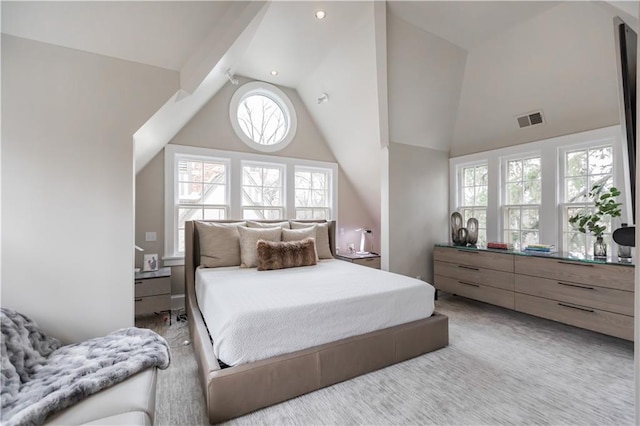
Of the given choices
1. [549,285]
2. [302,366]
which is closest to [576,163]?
[549,285]

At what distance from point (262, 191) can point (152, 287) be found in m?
1.93

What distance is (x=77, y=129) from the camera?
208 centimetres

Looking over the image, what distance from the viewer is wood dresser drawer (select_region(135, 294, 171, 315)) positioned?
2.95 meters

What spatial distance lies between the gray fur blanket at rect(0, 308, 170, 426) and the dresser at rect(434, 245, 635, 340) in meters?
3.50

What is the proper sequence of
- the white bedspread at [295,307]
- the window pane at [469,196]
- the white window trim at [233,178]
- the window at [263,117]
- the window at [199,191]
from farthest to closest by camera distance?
1. the window pane at [469,196]
2. the window at [263,117]
3. the window at [199,191]
4. the white window trim at [233,178]
5. the white bedspread at [295,307]

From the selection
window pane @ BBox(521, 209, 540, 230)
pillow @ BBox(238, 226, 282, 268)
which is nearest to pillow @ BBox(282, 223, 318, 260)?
pillow @ BBox(238, 226, 282, 268)

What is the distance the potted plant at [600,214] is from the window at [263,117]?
12.2 feet

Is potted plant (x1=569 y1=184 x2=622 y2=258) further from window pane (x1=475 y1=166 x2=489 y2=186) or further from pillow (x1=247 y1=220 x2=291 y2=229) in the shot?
pillow (x1=247 y1=220 x2=291 y2=229)

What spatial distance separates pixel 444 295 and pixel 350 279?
2.43 metres

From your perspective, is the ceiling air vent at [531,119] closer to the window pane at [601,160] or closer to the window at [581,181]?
the window at [581,181]

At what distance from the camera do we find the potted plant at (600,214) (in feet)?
8.83

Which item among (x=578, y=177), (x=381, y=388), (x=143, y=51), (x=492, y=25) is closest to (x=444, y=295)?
(x=578, y=177)

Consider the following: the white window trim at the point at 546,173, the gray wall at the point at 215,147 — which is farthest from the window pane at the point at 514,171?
the gray wall at the point at 215,147

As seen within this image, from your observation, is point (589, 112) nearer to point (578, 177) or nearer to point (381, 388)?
point (578, 177)
